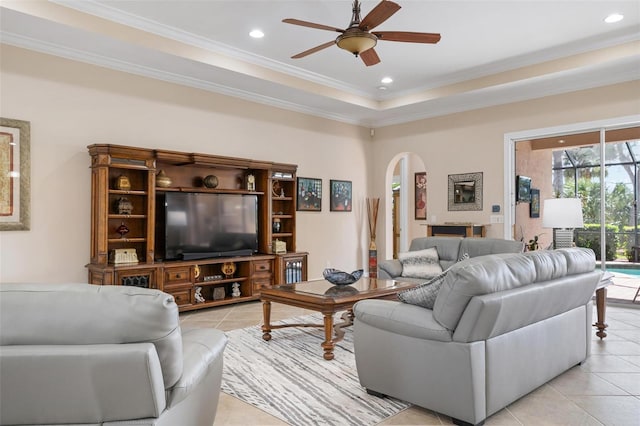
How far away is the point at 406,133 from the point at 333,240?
2.39m

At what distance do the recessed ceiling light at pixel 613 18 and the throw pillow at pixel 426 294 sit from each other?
12.8 ft

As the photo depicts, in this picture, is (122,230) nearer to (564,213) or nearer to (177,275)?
(177,275)

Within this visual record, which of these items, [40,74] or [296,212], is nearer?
[40,74]

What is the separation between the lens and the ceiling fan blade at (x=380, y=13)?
3.21 metres

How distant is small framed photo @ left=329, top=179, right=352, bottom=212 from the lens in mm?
7789

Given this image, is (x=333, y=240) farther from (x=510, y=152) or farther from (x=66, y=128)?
(x=66, y=128)

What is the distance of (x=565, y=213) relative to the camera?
16.2 ft

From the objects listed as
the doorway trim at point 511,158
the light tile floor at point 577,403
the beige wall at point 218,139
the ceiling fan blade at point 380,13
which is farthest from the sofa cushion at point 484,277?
the beige wall at point 218,139

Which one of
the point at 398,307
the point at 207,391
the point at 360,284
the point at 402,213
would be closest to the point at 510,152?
the point at 402,213

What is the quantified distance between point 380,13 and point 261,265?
382 centimetres

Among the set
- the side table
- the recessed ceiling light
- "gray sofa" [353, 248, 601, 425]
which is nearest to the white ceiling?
the recessed ceiling light

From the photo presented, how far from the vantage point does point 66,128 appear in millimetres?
4875

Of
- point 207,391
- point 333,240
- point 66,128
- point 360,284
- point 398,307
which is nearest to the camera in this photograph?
point 207,391

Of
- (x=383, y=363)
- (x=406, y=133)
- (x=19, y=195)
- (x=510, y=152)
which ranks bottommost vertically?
(x=383, y=363)
